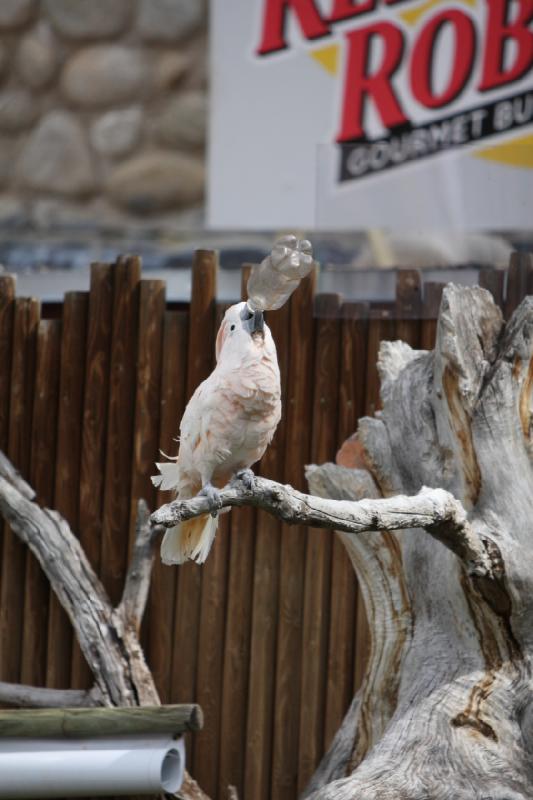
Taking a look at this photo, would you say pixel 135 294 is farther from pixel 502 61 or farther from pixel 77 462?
pixel 502 61

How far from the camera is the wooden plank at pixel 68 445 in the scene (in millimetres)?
4754

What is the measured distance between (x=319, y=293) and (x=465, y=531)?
5.42ft

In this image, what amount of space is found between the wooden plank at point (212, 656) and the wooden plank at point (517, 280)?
0.96m

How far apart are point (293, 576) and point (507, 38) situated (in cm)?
305

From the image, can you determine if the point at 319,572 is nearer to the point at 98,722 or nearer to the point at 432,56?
the point at 98,722

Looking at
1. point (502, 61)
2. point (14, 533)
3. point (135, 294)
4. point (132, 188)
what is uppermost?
point (502, 61)

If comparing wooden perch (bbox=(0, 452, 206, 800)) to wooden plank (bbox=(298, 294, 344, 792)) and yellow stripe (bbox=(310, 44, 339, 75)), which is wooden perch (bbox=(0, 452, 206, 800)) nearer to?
wooden plank (bbox=(298, 294, 344, 792))

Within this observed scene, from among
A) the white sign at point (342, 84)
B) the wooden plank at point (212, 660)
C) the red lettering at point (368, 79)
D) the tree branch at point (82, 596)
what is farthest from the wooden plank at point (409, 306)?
the red lettering at point (368, 79)

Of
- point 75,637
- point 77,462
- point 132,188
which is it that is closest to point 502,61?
point 132,188

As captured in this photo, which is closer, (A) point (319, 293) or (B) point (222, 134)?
(A) point (319, 293)

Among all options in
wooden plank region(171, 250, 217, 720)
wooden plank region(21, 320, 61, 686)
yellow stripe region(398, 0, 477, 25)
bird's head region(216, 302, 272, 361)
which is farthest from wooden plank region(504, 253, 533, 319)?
yellow stripe region(398, 0, 477, 25)

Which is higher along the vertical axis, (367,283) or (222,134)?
(222,134)

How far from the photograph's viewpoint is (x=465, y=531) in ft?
10.1

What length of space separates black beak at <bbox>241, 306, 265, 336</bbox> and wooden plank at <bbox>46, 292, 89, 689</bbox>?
2103 mm
